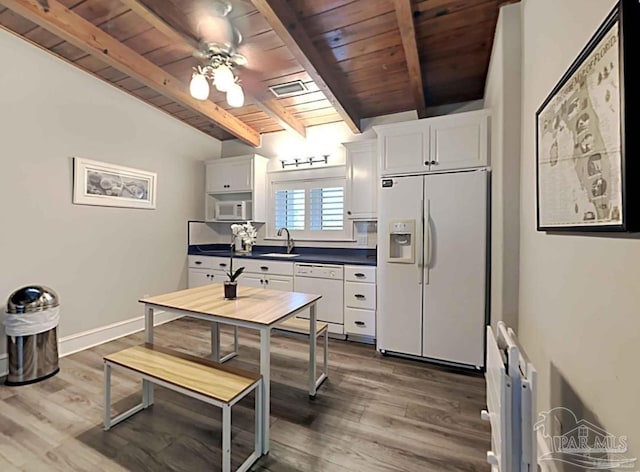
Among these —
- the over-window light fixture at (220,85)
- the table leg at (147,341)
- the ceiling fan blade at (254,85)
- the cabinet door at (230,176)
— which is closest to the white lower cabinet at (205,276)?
the cabinet door at (230,176)

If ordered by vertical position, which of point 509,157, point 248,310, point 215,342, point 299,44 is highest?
point 299,44

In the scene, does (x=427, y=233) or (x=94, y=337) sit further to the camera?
(x=94, y=337)

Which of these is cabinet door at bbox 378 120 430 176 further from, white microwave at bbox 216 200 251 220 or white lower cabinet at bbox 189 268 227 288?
white lower cabinet at bbox 189 268 227 288

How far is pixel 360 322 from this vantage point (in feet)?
10.8

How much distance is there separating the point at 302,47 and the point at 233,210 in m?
2.55

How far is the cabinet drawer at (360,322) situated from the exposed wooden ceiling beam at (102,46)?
114 inches

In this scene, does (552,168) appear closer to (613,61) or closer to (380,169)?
(613,61)

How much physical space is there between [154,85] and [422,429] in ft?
12.4

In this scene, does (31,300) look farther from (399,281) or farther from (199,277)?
(399,281)

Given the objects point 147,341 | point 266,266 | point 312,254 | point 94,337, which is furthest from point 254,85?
point 94,337

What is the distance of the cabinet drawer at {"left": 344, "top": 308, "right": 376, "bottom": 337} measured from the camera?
3.24m

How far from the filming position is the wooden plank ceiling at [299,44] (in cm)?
220

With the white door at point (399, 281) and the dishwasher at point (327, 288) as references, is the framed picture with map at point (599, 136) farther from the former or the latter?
the dishwasher at point (327, 288)

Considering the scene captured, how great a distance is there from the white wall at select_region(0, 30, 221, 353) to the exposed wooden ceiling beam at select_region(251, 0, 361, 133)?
2265mm
